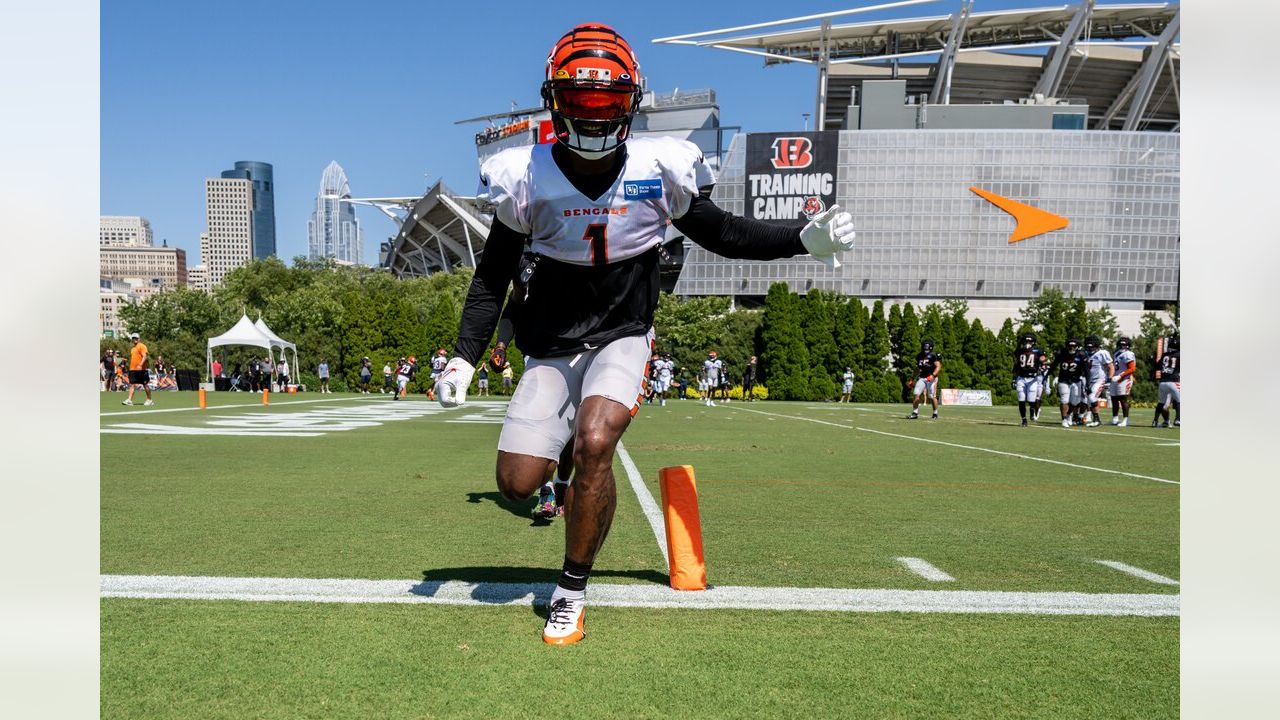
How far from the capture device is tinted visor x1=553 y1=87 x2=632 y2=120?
3.77 meters

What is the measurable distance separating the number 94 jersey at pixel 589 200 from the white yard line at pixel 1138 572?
9.66 ft

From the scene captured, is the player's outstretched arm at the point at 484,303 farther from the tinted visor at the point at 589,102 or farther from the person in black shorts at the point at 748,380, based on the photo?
the person in black shorts at the point at 748,380

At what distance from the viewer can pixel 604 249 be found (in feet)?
13.3

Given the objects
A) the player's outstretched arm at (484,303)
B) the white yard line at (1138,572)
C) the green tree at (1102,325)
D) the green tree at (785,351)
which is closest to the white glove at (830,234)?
the player's outstretched arm at (484,303)

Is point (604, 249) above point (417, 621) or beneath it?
above

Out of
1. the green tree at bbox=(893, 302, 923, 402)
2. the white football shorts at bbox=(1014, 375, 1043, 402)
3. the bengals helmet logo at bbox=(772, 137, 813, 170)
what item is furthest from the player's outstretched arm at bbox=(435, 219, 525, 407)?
the bengals helmet logo at bbox=(772, 137, 813, 170)

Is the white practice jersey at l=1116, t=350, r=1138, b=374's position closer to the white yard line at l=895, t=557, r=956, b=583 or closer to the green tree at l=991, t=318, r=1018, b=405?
the white yard line at l=895, t=557, r=956, b=583

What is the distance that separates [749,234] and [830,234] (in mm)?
387

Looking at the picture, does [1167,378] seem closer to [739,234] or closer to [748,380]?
[739,234]

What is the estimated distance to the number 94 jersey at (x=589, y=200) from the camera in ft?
13.1

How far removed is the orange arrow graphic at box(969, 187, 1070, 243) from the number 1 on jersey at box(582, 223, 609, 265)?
8404 centimetres
